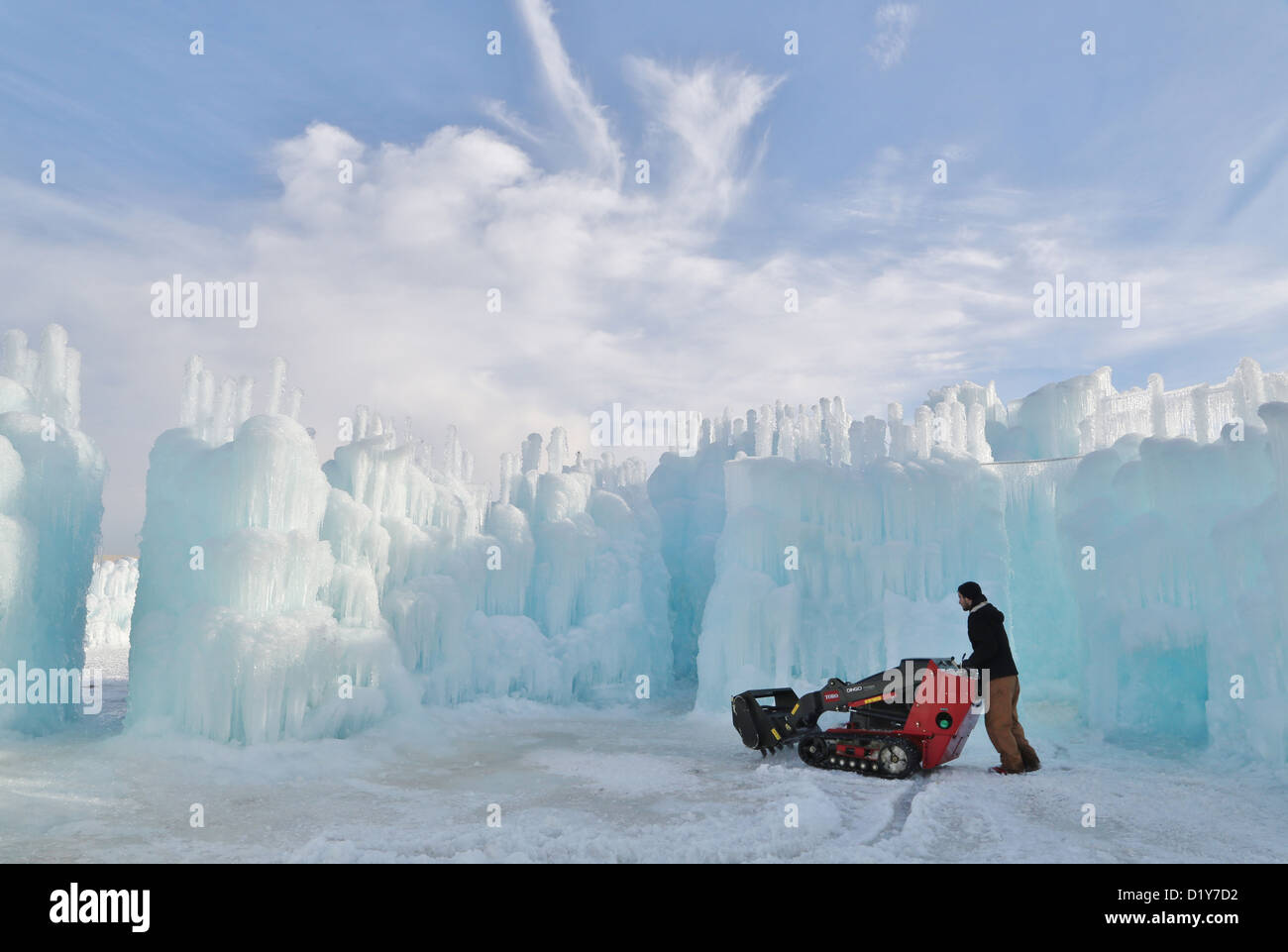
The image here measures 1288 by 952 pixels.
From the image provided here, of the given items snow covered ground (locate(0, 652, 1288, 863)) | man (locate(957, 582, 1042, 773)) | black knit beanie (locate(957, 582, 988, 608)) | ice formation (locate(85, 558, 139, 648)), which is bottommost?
ice formation (locate(85, 558, 139, 648))

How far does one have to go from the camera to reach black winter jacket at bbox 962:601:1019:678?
8.87 m

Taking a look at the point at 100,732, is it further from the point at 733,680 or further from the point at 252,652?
the point at 733,680

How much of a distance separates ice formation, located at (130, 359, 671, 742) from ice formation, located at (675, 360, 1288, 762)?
4.26 meters

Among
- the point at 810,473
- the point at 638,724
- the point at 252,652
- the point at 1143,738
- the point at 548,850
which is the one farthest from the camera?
the point at 810,473

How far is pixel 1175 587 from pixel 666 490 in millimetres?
16015

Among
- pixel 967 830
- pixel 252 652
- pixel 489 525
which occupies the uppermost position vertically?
pixel 489 525

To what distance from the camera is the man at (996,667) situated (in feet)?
29.1

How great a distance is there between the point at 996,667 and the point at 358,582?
10.4m

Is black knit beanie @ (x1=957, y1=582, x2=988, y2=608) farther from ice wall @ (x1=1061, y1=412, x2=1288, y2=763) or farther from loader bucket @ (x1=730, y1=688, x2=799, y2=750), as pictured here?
ice wall @ (x1=1061, y1=412, x2=1288, y2=763)

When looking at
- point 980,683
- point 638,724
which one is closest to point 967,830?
point 980,683

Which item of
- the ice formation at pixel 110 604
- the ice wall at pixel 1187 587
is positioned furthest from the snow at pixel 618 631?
the ice formation at pixel 110 604

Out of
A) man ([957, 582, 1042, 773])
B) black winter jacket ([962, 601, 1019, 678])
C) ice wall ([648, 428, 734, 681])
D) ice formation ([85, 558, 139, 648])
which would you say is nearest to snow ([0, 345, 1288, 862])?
man ([957, 582, 1042, 773])

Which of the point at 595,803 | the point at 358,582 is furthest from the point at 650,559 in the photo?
the point at 595,803

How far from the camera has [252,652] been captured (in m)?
11.5
